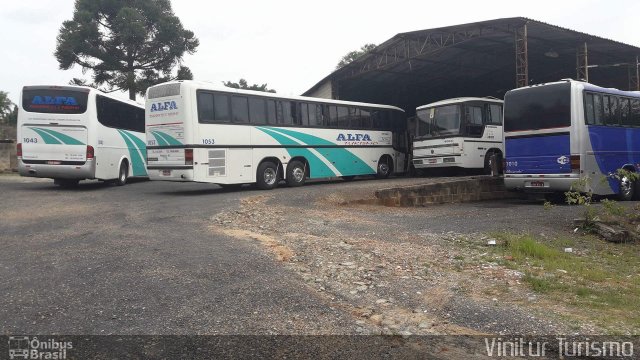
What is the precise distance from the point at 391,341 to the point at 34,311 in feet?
9.83

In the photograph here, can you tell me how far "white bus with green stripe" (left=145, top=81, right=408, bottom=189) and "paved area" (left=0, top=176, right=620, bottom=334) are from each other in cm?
346

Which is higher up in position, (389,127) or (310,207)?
(389,127)

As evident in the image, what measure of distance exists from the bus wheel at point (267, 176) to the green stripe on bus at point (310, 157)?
0.78 meters

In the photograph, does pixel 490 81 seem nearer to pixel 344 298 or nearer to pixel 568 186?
pixel 568 186

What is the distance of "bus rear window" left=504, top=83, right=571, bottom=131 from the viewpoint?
1255 centimetres

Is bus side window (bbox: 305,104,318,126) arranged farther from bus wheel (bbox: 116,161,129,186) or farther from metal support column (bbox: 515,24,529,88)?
metal support column (bbox: 515,24,529,88)

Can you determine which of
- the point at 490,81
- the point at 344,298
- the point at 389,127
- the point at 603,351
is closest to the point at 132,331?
the point at 344,298

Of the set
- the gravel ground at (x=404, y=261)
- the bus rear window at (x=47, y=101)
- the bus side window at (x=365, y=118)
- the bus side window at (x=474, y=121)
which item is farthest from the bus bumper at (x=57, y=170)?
the bus side window at (x=474, y=121)

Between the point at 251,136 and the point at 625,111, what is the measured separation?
34.5ft

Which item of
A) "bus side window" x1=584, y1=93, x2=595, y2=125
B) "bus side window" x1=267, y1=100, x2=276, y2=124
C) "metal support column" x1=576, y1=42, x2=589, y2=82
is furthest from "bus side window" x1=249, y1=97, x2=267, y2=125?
"metal support column" x1=576, y1=42, x2=589, y2=82

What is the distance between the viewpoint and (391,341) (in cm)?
385

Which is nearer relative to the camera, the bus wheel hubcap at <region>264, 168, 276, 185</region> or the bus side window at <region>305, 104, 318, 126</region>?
the bus wheel hubcap at <region>264, 168, 276, 185</region>

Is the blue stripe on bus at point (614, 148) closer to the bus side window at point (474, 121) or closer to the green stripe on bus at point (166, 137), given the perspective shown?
the bus side window at point (474, 121)

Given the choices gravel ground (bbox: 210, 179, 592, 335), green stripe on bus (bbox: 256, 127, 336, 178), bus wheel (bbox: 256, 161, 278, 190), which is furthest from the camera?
green stripe on bus (bbox: 256, 127, 336, 178)
